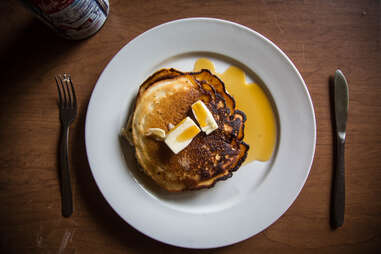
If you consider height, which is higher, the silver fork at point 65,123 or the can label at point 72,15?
the can label at point 72,15

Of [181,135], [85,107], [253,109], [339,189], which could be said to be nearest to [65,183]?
[85,107]

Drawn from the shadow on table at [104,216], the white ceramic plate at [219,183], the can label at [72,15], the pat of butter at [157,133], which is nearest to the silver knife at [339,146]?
the white ceramic plate at [219,183]

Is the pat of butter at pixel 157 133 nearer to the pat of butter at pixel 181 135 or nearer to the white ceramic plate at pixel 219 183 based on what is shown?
the pat of butter at pixel 181 135

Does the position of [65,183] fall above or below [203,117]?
below

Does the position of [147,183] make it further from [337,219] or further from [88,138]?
[337,219]

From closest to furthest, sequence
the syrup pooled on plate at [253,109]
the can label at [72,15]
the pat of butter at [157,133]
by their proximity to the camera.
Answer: the can label at [72,15]
the pat of butter at [157,133]
the syrup pooled on plate at [253,109]

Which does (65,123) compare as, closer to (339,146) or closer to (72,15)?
(72,15)
